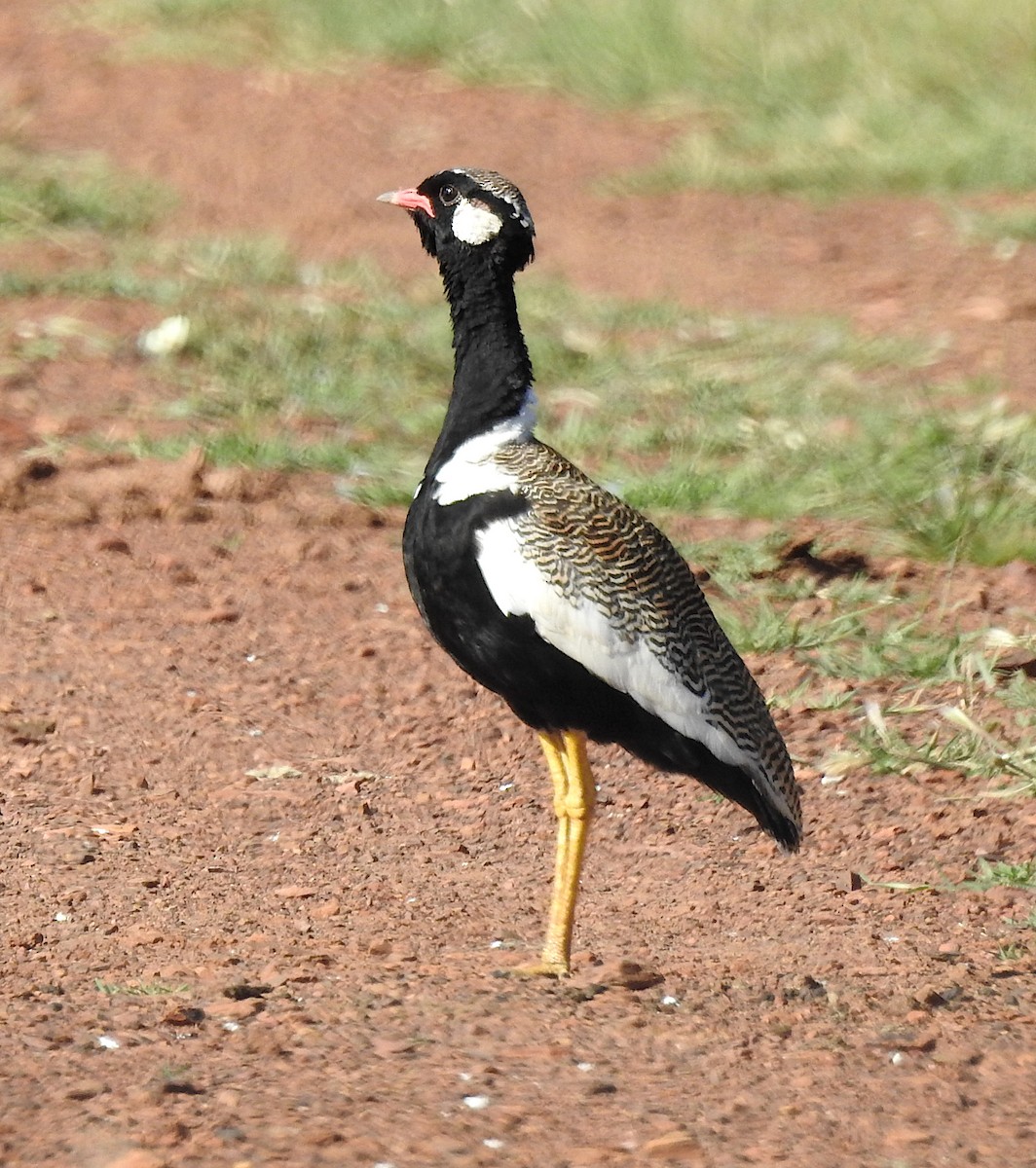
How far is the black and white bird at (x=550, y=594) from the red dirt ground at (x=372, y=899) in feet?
1.01

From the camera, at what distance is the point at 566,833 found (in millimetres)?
4410

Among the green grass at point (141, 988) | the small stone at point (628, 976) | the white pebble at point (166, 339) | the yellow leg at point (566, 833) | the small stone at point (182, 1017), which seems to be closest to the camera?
the small stone at point (182, 1017)

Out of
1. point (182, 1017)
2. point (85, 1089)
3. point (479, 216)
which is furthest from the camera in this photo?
point (479, 216)

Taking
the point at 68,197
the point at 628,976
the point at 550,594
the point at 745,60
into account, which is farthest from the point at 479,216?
the point at 745,60

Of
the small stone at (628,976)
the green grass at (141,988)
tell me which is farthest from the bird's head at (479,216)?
the green grass at (141,988)

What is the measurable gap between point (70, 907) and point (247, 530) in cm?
249

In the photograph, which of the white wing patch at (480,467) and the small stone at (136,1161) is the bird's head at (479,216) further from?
the small stone at (136,1161)

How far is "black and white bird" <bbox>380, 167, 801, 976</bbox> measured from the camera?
425cm

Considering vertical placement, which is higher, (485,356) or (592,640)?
(485,356)

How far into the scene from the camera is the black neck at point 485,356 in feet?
14.9

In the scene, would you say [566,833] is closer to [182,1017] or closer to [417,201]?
[182,1017]

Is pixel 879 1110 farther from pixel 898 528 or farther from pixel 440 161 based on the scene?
pixel 440 161

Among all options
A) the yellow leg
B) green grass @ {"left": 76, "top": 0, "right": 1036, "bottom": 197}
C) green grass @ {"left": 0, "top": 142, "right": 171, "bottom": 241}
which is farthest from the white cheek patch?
green grass @ {"left": 76, "top": 0, "right": 1036, "bottom": 197}

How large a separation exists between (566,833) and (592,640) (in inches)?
16.9
